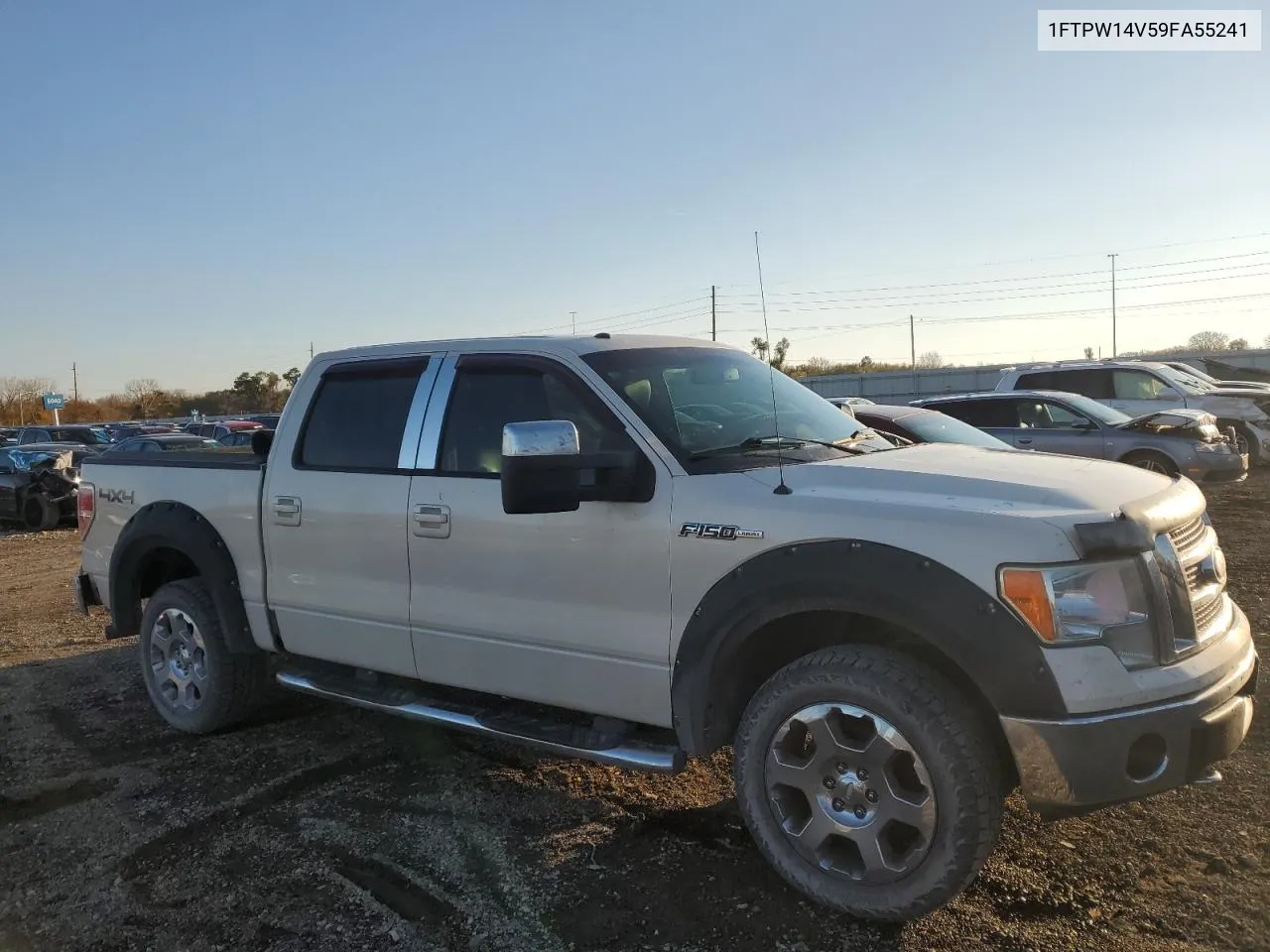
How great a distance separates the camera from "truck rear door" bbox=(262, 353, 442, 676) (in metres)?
4.24

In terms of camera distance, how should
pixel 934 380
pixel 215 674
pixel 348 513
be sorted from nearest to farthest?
pixel 348 513
pixel 215 674
pixel 934 380

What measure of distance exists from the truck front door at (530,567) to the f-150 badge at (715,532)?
9cm

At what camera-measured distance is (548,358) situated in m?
4.00

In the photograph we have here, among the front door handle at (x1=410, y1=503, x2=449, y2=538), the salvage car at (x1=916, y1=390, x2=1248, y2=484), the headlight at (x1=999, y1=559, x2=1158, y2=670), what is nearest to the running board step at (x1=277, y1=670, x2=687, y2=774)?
the front door handle at (x1=410, y1=503, x2=449, y2=538)

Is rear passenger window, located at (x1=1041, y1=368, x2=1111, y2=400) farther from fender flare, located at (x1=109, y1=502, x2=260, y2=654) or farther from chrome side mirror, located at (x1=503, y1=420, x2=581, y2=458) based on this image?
chrome side mirror, located at (x1=503, y1=420, x2=581, y2=458)

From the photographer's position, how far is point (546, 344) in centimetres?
409

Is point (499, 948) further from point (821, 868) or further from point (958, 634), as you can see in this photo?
point (958, 634)

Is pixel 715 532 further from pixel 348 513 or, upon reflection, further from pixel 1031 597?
pixel 348 513

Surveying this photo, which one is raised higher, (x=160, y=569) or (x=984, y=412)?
(x=984, y=412)

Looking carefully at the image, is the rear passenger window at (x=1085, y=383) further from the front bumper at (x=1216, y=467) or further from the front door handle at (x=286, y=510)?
the front door handle at (x=286, y=510)

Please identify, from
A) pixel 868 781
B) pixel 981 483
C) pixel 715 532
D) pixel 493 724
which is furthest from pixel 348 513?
pixel 981 483

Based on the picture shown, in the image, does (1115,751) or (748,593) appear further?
(748,593)

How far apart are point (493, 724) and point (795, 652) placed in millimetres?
1258

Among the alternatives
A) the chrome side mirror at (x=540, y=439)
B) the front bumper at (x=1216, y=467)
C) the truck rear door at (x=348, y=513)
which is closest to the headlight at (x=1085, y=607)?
the chrome side mirror at (x=540, y=439)
